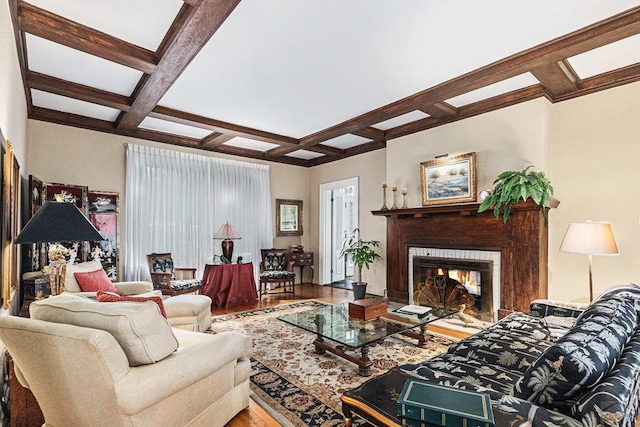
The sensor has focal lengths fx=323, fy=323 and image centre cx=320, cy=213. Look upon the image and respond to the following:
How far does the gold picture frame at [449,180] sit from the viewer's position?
165 inches

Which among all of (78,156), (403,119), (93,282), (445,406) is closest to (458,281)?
(403,119)

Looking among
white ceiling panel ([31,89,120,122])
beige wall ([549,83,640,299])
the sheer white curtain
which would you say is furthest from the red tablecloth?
beige wall ([549,83,640,299])

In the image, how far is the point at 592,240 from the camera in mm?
2963

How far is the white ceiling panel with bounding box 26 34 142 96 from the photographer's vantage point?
2789mm

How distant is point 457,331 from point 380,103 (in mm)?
2893

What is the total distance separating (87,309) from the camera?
1558 mm

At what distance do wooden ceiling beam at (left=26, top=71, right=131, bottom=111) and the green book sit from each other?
422 centimetres

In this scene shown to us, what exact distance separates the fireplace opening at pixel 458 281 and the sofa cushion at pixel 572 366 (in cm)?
273

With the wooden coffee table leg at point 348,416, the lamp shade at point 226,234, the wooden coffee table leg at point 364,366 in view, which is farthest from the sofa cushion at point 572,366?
the lamp shade at point 226,234

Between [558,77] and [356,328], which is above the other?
[558,77]

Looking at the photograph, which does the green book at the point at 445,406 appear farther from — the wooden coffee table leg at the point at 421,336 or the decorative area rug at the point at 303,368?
the wooden coffee table leg at the point at 421,336

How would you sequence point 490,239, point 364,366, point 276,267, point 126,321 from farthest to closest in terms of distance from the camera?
point 276,267
point 490,239
point 364,366
point 126,321

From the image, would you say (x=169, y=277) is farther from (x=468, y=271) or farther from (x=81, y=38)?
(x=468, y=271)

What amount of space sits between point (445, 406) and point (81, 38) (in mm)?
3355
